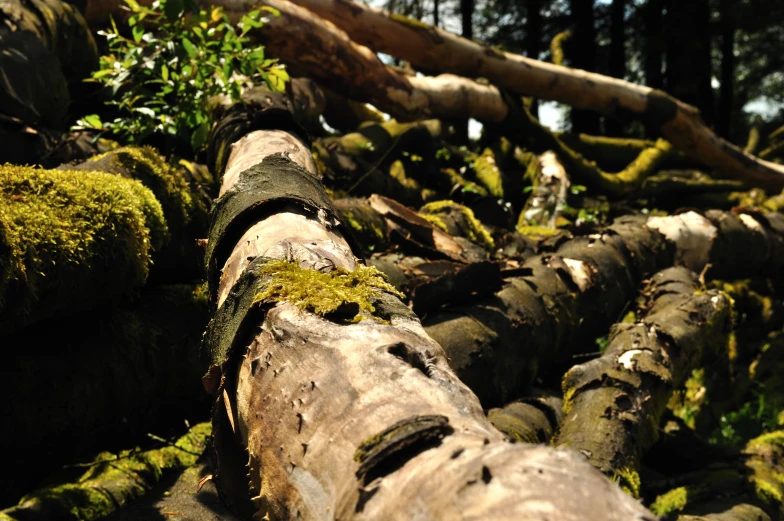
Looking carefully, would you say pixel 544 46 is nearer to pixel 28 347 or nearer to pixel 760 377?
pixel 760 377

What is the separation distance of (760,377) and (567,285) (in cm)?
288

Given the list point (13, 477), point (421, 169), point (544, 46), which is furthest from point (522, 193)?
point (544, 46)

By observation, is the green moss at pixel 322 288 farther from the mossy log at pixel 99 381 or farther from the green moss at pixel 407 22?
the green moss at pixel 407 22

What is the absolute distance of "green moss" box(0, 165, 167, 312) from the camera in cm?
278

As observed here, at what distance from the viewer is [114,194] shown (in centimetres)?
330

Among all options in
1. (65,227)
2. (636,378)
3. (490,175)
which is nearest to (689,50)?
(490,175)

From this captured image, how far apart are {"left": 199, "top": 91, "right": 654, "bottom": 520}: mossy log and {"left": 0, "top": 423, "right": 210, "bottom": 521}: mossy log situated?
809 millimetres

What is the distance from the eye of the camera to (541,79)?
9430 millimetres

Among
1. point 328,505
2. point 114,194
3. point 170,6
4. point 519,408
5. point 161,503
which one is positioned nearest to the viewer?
point 328,505

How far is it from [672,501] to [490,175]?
509cm

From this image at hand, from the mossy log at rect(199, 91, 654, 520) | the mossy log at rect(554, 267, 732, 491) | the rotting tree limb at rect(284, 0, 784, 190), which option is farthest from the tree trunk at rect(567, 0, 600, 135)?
the mossy log at rect(199, 91, 654, 520)

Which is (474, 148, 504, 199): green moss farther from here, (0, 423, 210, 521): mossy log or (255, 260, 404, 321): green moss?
(255, 260, 404, 321): green moss

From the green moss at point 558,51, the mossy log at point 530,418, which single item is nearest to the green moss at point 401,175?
the mossy log at point 530,418

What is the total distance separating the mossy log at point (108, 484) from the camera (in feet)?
8.92
